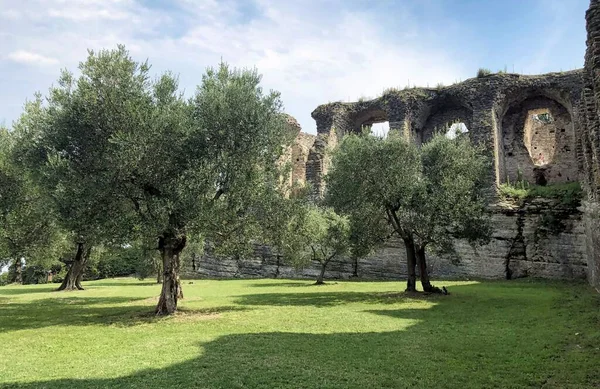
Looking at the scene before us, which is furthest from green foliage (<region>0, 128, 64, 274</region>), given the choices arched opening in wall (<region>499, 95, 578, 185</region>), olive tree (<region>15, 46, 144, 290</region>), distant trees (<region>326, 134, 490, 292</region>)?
arched opening in wall (<region>499, 95, 578, 185</region>)

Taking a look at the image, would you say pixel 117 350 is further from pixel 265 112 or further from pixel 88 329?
pixel 265 112

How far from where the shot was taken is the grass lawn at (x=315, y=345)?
339 inches

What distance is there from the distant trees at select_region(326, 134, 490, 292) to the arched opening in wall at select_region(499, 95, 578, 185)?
16.3 metres

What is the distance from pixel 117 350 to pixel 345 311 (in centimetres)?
905

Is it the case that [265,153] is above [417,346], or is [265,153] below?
above

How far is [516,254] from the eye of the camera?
1275 inches

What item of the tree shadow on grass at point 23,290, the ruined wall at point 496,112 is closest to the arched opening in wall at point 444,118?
the ruined wall at point 496,112

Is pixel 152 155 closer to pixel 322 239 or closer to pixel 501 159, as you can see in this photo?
pixel 322 239

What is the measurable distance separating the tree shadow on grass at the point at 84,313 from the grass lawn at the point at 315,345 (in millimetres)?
100

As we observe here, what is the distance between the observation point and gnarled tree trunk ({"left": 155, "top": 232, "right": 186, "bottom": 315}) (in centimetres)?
1778

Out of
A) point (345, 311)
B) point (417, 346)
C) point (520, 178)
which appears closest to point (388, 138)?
point (345, 311)

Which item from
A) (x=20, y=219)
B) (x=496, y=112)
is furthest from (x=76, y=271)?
(x=496, y=112)

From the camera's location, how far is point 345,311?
17734mm

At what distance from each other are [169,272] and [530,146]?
35.3 meters
